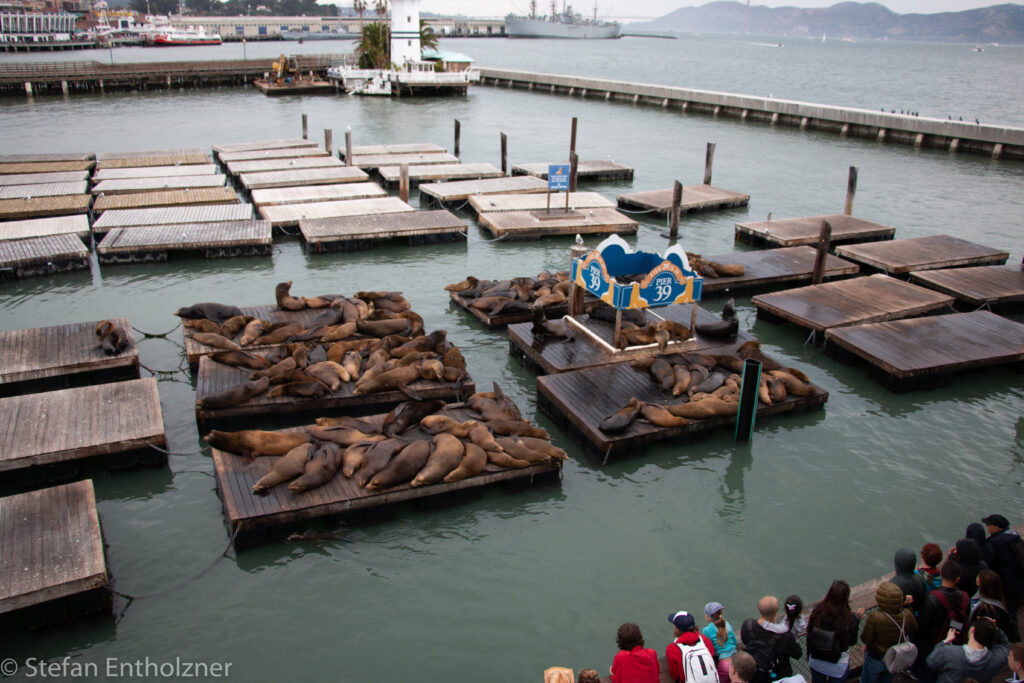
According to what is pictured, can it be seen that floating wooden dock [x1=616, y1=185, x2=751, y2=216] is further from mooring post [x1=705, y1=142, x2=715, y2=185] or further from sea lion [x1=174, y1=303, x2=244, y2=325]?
sea lion [x1=174, y1=303, x2=244, y2=325]

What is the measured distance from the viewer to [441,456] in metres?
8.28

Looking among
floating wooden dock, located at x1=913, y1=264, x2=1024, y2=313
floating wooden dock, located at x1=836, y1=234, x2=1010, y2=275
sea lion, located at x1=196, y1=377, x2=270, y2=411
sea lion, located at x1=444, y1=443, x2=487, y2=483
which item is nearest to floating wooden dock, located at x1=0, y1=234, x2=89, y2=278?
sea lion, located at x1=196, y1=377, x2=270, y2=411

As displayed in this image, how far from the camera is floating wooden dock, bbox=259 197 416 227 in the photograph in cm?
1926

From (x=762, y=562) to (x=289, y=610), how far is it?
4.88m

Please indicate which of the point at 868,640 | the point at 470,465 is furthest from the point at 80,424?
the point at 868,640

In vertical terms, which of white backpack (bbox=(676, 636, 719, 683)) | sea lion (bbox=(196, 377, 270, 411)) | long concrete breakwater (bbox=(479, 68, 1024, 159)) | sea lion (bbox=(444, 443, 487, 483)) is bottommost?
sea lion (bbox=(444, 443, 487, 483))

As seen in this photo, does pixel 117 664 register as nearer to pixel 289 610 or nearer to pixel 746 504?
pixel 289 610

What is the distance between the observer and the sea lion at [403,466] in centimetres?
791

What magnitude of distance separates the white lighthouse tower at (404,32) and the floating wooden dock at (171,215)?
35.7 m

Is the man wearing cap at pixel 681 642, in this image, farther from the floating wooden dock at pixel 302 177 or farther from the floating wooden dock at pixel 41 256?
the floating wooden dock at pixel 302 177

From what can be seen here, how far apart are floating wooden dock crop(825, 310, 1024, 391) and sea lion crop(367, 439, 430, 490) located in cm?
743

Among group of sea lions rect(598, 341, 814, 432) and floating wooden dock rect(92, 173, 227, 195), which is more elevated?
floating wooden dock rect(92, 173, 227, 195)

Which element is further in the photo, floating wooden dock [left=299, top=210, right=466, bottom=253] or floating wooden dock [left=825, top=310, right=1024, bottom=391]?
floating wooden dock [left=299, top=210, right=466, bottom=253]

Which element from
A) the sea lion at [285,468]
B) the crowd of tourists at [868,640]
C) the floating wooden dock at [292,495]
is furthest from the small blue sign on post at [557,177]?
the crowd of tourists at [868,640]
